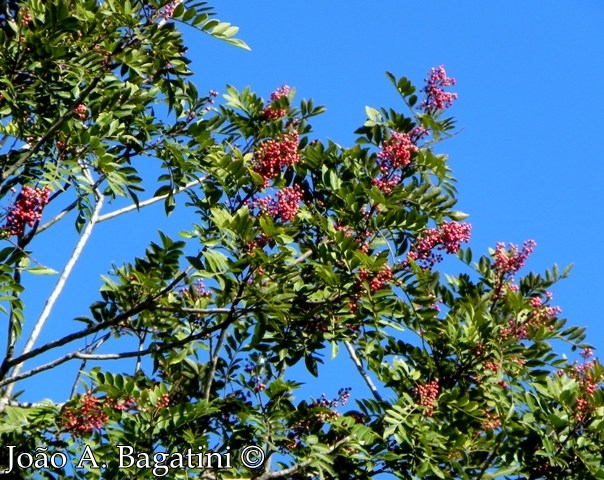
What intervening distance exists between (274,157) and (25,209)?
1.48 meters

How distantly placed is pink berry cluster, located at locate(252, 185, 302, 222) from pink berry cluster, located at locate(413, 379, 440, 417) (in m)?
1.28

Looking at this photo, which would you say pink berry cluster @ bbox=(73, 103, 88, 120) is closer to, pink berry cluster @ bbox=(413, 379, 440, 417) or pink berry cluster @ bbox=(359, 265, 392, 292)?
pink berry cluster @ bbox=(359, 265, 392, 292)

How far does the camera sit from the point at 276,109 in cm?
786

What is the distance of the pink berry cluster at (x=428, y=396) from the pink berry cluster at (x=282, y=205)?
4.20 feet

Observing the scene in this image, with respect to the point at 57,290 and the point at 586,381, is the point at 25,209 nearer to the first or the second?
the point at 57,290

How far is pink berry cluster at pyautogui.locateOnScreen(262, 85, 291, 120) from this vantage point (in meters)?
7.88

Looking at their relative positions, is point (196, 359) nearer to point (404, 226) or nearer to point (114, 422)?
point (114, 422)

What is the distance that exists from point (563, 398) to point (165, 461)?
2.37m

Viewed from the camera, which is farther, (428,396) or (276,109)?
(276,109)

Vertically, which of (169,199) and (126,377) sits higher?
(169,199)

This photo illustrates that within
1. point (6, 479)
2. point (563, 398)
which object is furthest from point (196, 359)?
point (563, 398)

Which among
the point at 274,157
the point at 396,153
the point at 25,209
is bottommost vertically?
the point at 25,209

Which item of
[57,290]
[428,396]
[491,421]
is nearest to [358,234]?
[428,396]

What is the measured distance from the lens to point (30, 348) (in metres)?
7.10
